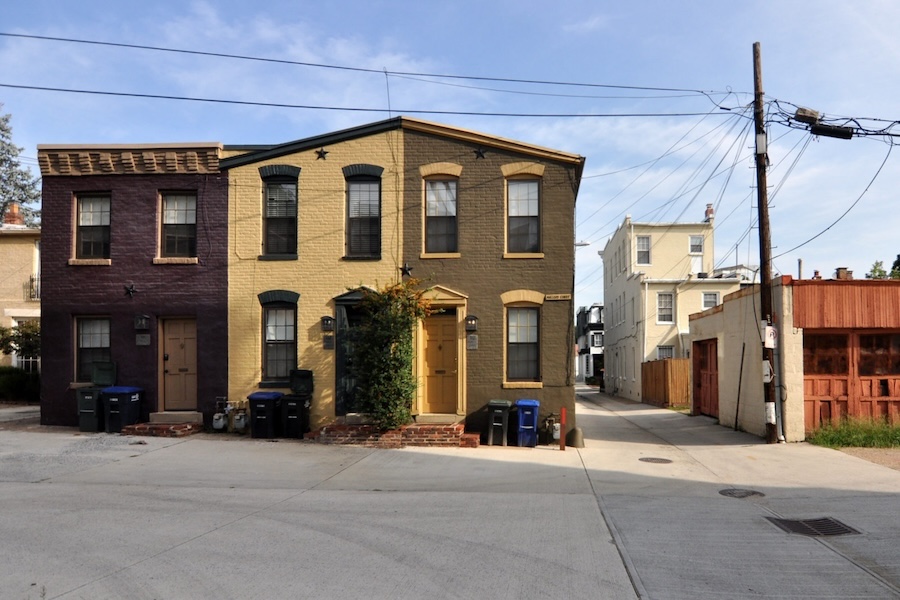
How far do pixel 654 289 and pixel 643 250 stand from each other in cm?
373

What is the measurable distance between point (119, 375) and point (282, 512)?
9555mm

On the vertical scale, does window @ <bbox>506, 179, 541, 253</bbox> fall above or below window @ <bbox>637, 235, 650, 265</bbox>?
below

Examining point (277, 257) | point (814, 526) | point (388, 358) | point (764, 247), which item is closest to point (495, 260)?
point (388, 358)

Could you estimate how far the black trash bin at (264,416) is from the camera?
15352mm

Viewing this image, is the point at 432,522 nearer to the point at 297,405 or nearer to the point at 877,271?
the point at 297,405

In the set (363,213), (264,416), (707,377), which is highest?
(363,213)

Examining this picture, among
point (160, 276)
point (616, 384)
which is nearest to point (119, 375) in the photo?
point (160, 276)

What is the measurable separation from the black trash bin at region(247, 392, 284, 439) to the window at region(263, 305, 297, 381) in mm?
875

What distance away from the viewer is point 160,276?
16.5 metres

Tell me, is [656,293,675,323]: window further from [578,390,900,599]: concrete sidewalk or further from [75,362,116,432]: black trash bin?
[75,362,116,432]: black trash bin

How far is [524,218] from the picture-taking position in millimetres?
15969

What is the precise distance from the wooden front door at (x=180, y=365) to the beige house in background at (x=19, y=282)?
12581 millimetres

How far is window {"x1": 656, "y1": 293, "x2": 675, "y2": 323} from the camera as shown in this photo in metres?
34.2

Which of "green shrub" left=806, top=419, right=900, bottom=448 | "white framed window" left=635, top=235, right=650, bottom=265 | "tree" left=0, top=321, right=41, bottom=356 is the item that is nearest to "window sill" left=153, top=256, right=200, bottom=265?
"tree" left=0, top=321, right=41, bottom=356
